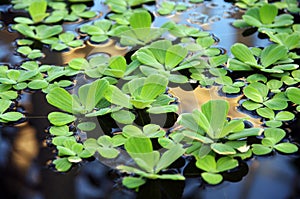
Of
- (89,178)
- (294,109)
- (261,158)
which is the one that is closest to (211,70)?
(294,109)

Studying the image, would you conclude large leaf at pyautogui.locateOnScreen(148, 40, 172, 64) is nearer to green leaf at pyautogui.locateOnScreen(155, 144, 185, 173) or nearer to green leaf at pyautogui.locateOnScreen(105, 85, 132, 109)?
green leaf at pyautogui.locateOnScreen(105, 85, 132, 109)

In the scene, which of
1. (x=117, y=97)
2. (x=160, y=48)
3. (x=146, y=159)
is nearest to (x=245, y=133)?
(x=146, y=159)

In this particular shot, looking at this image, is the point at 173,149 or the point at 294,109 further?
the point at 294,109

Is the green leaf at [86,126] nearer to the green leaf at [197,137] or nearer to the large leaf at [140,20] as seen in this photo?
the green leaf at [197,137]

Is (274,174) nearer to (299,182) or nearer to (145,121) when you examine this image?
(299,182)

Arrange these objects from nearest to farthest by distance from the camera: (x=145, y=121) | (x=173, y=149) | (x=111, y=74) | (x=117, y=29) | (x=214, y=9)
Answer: (x=173, y=149)
(x=145, y=121)
(x=111, y=74)
(x=117, y=29)
(x=214, y=9)

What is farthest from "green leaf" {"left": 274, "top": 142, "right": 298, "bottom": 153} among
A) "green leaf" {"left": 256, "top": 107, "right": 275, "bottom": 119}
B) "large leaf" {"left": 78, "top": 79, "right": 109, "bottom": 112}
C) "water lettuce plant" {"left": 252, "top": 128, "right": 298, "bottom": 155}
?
"large leaf" {"left": 78, "top": 79, "right": 109, "bottom": 112}
